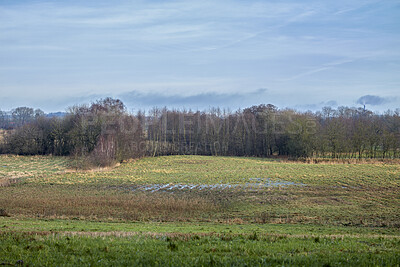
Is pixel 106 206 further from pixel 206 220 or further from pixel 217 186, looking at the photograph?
pixel 217 186

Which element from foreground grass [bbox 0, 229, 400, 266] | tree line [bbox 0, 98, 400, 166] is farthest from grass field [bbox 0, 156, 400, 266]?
tree line [bbox 0, 98, 400, 166]

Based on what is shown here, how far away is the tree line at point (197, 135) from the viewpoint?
64.8 m

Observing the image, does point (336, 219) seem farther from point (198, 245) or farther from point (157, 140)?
point (157, 140)

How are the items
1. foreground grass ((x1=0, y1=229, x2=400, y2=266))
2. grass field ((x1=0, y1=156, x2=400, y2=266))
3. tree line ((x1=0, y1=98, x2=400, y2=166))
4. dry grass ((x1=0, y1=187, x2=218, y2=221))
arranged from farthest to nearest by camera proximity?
tree line ((x1=0, y1=98, x2=400, y2=166))
dry grass ((x1=0, y1=187, x2=218, y2=221))
grass field ((x1=0, y1=156, x2=400, y2=266))
foreground grass ((x1=0, y1=229, x2=400, y2=266))

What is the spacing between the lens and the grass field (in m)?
7.68

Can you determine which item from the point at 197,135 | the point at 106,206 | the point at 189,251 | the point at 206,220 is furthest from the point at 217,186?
the point at 197,135

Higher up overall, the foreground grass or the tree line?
the tree line

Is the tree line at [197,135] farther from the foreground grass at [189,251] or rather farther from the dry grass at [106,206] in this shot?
the foreground grass at [189,251]

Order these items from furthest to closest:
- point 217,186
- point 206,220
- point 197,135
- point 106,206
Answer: point 197,135 → point 217,186 → point 106,206 → point 206,220

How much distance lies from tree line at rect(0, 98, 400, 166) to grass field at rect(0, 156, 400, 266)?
81.6ft

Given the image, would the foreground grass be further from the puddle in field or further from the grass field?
the puddle in field

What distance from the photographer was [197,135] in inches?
3423

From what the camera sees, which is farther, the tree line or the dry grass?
the tree line

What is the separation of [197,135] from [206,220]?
6779cm
